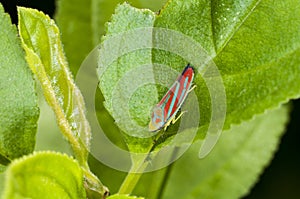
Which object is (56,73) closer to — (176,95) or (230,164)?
(176,95)

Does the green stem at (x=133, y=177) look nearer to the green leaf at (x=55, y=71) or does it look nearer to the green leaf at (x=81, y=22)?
the green leaf at (x=55, y=71)

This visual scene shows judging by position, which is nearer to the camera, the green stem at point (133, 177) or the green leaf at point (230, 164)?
the green stem at point (133, 177)

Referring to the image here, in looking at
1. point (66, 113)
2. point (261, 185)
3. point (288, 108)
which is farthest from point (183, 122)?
point (261, 185)

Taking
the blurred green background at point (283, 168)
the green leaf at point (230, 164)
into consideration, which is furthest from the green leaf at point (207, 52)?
the blurred green background at point (283, 168)

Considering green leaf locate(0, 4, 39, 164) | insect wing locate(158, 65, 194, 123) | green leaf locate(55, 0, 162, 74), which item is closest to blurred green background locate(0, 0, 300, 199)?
green leaf locate(55, 0, 162, 74)

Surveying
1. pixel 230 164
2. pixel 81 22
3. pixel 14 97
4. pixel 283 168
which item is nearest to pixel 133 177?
pixel 14 97

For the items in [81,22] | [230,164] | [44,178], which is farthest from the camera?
[230,164]
